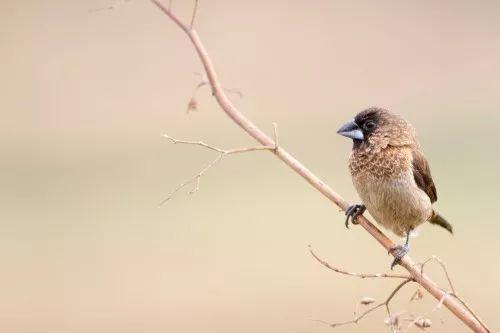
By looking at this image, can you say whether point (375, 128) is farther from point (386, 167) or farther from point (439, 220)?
point (439, 220)

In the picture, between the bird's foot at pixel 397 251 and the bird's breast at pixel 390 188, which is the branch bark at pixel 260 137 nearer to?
the bird's foot at pixel 397 251

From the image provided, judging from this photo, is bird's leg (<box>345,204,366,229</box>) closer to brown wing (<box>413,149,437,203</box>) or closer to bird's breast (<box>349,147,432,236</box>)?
bird's breast (<box>349,147,432,236</box>)

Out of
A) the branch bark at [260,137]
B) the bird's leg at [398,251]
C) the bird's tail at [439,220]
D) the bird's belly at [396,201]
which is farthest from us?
the bird's tail at [439,220]

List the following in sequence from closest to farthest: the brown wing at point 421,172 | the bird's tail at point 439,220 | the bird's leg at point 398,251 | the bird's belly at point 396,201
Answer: the bird's leg at point 398,251
the bird's belly at point 396,201
the brown wing at point 421,172
the bird's tail at point 439,220

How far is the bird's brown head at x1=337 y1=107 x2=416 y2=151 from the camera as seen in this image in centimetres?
430

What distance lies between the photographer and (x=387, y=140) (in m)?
4.33

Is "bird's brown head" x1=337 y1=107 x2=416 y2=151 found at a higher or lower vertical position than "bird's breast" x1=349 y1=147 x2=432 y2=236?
higher

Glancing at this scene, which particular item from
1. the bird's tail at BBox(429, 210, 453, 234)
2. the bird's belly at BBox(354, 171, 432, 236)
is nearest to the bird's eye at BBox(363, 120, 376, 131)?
the bird's belly at BBox(354, 171, 432, 236)

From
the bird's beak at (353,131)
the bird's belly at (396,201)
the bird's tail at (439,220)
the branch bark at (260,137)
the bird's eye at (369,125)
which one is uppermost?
the branch bark at (260,137)

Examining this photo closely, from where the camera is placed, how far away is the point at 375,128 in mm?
4312

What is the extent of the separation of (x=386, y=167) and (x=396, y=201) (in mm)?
168

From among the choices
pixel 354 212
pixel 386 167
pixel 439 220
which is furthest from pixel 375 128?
pixel 439 220

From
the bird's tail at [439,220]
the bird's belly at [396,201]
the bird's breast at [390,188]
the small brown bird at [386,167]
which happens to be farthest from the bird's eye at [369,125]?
the bird's tail at [439,220]

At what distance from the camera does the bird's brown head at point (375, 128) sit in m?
4.30
